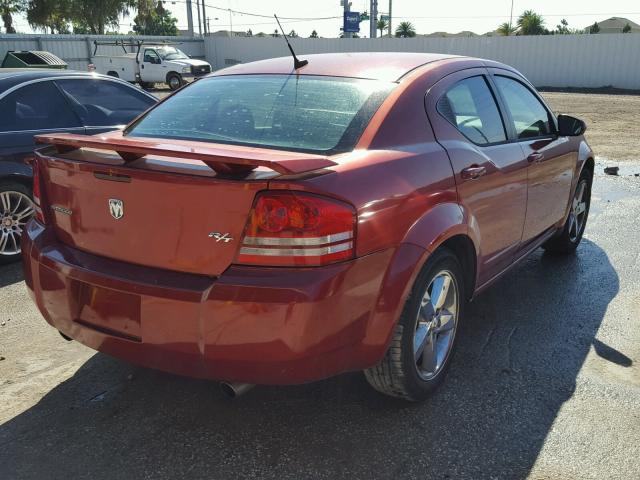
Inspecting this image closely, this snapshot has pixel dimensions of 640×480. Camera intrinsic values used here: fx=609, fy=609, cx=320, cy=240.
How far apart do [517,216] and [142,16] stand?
5037 cm

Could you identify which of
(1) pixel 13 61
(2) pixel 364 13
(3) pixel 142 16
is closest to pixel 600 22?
(2) pixel 364 13

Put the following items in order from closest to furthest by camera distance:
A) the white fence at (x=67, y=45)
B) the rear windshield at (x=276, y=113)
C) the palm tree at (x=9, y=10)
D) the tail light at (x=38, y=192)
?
the rear windshield at (x=276, y=113), the tail light at (x=38, y=192), the white fence at (x=67, y=45), the palm tree at (x=9, y=10)

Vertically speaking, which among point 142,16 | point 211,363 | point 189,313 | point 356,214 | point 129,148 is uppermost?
point 142,16

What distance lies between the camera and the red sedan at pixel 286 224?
227 centimetres

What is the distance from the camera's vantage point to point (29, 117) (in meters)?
5.31

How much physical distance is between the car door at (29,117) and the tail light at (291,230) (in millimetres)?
3688

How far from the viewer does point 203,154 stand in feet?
7.34

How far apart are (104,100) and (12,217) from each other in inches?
59.9

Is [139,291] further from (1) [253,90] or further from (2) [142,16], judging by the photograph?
(2) [142,16]

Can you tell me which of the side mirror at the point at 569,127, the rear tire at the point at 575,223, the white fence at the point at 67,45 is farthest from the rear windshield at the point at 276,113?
the white fence at the point at 67,45

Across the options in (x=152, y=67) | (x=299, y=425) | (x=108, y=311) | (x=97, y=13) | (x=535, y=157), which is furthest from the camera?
(x=97, y=13)

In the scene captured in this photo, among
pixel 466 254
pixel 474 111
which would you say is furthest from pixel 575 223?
pixel 466 254

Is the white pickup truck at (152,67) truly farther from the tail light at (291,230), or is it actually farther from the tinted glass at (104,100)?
the tail light at (291,230)

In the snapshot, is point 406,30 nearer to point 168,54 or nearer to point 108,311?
point 168,54
